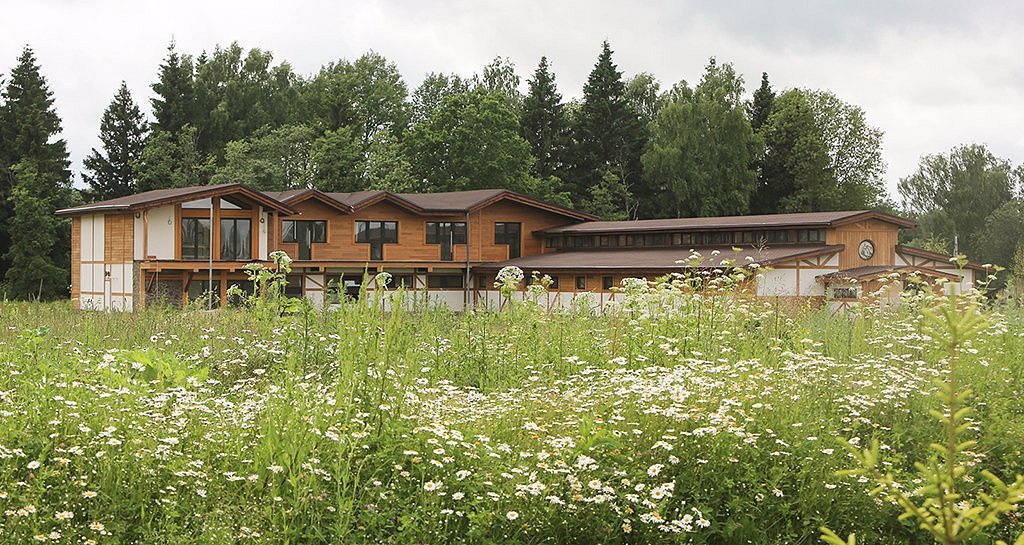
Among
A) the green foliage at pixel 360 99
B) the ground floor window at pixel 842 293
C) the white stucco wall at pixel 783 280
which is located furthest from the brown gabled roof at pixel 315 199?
the green foliage at pixel 360 99

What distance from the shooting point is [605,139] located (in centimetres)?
6038

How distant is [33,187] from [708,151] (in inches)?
1310

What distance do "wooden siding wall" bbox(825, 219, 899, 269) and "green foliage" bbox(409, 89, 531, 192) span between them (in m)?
21.2

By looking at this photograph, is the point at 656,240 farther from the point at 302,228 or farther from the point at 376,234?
the point at 302,228

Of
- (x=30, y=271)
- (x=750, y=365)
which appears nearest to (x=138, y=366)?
(x=750, y=365)

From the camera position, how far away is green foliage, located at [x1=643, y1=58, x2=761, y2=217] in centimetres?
5681

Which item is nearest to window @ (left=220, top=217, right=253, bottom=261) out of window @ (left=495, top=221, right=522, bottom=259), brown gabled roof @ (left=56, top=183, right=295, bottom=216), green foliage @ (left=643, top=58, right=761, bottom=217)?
brown gabled roof @ (left=56, top=183, right=295, bottom=216)

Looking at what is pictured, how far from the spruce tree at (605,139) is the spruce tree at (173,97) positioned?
72.4 ft

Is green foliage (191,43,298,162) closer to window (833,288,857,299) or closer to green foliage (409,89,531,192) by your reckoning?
green foliage (409,89,531,192)

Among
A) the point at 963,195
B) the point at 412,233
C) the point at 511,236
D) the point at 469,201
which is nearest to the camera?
the point at 412,233

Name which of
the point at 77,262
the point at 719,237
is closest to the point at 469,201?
the point at 719,237

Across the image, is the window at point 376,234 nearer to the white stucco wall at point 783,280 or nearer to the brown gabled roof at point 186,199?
the brown gabled roof at point 186,199

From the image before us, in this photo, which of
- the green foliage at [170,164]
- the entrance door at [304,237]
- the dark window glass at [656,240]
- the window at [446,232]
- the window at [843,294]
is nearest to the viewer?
the window at [843,294]

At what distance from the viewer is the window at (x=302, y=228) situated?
39.0 m
